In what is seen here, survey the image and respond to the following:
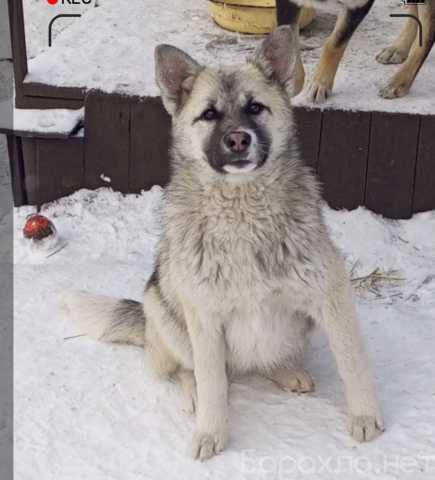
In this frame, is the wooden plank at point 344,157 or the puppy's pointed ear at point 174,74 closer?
the puppy's pointed ear at point 174,74

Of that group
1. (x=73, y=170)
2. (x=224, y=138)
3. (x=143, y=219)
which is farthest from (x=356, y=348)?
(x=73, y=170)

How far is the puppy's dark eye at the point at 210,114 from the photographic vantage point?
8.18 feet

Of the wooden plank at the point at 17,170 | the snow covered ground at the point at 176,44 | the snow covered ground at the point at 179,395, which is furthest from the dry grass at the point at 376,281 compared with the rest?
the wooden plank at the point at 17,170

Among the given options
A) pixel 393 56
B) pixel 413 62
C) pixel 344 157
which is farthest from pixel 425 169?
pixel 393 56

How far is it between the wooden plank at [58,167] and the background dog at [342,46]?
1180mm

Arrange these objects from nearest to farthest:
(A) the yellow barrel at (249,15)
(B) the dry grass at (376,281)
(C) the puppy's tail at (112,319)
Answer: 1. (C) the puppy's tail at (112,319)
2. (B) the dry grass at (376,281)
3. (A) the yellow barrel at (249,15)

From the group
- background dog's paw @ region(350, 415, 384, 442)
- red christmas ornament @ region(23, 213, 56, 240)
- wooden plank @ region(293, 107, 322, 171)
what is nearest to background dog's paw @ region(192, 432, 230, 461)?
background dog's paw @ region(350, 415, 384, 442)

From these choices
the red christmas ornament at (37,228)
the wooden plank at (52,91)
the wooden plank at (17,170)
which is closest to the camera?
the red christmas ornament at (37,228)

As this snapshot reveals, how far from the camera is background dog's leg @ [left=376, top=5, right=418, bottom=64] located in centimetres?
448

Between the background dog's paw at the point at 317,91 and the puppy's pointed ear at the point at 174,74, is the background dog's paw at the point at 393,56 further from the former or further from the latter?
the puppy's pointed ear at the point at 174,74

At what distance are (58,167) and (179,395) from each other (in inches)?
70.0

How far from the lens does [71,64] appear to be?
439 centimetres

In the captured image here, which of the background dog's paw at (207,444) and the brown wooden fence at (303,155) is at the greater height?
the brown wooden fence at (303,155)

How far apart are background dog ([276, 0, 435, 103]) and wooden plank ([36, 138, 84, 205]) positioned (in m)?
1.18
